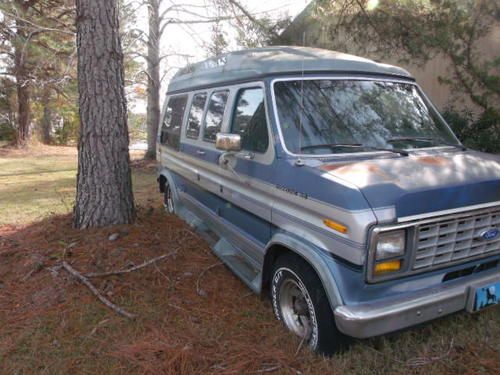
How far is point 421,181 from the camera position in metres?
2.70

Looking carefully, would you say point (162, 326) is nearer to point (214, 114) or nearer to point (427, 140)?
point (214, 114)

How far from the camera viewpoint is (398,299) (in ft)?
8.54

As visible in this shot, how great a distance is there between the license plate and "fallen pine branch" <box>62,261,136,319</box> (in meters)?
2.68

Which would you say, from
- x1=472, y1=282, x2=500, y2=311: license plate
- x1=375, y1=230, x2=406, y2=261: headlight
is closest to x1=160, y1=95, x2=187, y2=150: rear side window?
x1=375, y1=230, x2=406, y2=261: headlight

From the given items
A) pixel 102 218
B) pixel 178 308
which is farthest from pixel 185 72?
pixel 178 308

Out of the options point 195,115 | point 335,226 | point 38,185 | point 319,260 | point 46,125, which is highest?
point 195,115

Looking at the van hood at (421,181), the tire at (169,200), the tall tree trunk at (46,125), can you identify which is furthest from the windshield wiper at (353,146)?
the tall tree trunk at (46,125)

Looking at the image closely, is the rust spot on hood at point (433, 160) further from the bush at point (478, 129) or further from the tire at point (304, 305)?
the bush at point (478, 129)

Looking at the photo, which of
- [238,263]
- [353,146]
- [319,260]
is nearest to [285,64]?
[353,146]

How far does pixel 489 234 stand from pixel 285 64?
7.09 ft

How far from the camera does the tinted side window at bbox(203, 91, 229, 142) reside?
175 inches

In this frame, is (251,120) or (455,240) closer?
(455,240)

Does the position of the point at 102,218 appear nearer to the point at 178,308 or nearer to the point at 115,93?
the point at 115,93

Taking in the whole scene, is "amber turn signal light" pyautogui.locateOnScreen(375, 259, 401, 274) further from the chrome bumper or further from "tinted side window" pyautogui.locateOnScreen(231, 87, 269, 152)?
"tinted side window" pyautogui.locateOnScreen(231, 87, 269, 152)
